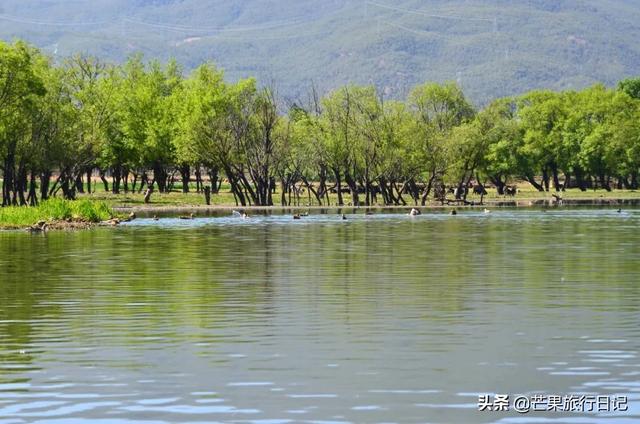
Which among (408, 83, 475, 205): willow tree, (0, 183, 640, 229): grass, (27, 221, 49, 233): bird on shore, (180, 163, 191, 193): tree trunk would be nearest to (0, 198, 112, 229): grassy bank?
(0, 183, 640, 229): grass

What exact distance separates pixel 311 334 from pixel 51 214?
59.1 metres

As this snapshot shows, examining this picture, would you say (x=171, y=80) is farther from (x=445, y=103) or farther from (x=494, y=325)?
(x=494, y=325)

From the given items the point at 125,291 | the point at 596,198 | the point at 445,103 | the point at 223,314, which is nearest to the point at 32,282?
the point at 125,291

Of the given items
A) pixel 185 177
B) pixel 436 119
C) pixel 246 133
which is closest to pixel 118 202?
pixel 246 133

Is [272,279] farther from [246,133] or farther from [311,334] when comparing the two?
[246,133]

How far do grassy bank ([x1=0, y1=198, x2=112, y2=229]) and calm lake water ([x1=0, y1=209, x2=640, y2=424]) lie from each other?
82.8 feet

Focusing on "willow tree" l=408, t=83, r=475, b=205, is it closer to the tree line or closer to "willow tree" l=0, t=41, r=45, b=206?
the tree line

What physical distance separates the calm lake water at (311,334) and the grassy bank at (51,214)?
994 inches

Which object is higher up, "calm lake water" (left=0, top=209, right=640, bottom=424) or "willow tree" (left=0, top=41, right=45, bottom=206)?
"willow tree" (left=0, top=41, right=45, bottom=206)

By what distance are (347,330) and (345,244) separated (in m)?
36.3

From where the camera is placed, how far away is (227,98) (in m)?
140

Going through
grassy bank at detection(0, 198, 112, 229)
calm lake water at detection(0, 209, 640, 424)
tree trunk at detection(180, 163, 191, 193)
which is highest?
tree trunk at detection(180, 163, 191, 193)

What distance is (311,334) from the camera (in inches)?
1099

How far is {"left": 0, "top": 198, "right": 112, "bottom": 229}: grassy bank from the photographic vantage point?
267ft
